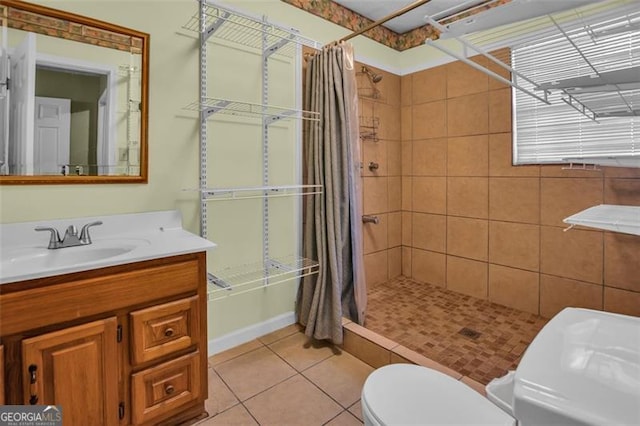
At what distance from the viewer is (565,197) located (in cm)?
226

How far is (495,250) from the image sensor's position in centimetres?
264

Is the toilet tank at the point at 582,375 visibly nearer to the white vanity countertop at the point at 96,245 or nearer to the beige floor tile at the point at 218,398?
the white vanity countertop at the point at 96,245

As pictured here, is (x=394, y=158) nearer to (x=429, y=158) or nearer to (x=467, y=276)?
(x=429, y=158)

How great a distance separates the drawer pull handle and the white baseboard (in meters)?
0.95

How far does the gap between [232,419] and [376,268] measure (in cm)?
185

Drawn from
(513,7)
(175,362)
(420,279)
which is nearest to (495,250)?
(420,279)

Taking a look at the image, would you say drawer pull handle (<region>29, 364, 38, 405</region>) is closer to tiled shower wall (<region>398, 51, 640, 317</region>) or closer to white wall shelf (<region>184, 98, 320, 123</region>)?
white wall shelf (<region>184, 98, 320, 123</region>)

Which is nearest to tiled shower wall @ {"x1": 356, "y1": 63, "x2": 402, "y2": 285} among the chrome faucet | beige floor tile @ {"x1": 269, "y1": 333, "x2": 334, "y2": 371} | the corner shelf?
the corner shelf

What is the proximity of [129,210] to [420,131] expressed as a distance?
2.51m

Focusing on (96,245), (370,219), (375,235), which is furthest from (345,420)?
(375,235)

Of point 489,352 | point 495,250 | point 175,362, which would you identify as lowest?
point 489,352

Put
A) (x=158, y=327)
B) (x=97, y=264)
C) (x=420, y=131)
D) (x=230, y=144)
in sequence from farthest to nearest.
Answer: (x=420, y=131) < (x=230, y=144) < (x=158, y=327) < (x=97, y=264)

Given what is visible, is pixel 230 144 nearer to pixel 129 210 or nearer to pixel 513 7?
pixel 129 210

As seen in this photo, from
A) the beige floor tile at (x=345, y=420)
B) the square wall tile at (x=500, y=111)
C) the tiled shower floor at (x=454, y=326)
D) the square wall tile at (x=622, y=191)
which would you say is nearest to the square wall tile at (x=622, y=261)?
the square wall tile at (x=622, y=191)
